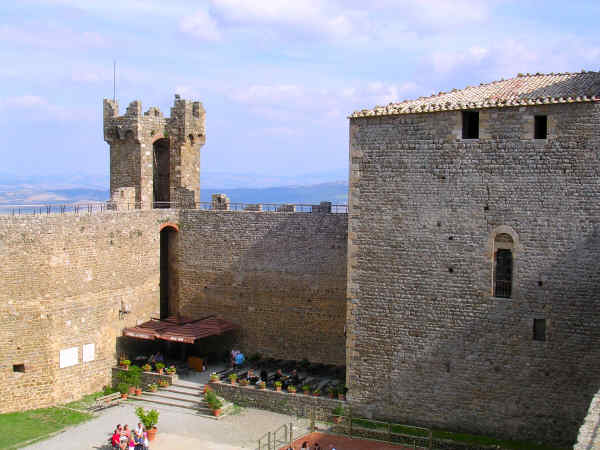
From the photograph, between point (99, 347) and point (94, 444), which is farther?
point (99, 347)

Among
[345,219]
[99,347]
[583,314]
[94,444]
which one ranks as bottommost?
[94,444]

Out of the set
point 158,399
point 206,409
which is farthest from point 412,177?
point 158,399

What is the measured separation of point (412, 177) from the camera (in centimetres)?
1892

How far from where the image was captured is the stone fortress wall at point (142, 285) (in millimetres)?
21109

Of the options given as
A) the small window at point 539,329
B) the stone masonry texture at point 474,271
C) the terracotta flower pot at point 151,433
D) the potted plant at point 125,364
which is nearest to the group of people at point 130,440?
the terracotta flower pot at point 151,433

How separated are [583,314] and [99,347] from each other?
15522 mm

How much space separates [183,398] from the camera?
73.4ft

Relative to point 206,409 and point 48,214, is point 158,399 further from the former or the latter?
point 48,214

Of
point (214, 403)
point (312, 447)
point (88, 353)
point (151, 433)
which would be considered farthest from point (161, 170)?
point (312, 447)

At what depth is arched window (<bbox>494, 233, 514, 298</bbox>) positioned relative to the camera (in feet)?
58.8

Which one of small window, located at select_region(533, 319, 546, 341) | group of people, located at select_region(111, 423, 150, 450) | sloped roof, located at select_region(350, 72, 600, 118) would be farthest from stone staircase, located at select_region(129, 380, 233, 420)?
sloped roof, located at select_region(350, 72, 600, 118)

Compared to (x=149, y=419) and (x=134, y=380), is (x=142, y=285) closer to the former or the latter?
(x=134, y=380)

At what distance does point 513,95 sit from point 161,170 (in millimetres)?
15954

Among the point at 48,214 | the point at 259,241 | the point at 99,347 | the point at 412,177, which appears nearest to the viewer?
the point at 412,177
